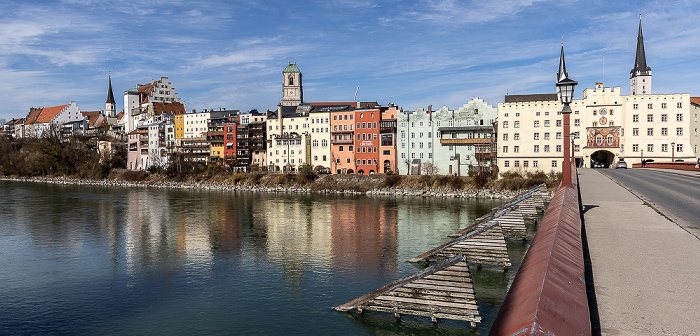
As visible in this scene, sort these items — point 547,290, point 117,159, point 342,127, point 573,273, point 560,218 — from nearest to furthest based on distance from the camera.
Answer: point 547,290, point 573,273, point 560,218, point 342,127, point 117,159

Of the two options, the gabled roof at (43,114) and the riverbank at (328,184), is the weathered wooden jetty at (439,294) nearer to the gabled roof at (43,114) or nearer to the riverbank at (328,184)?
the riverbank at (328,184)

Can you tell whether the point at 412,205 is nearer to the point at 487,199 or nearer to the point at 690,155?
the point at 487,199

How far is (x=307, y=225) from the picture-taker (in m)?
38.9

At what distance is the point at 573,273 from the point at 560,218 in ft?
13.2

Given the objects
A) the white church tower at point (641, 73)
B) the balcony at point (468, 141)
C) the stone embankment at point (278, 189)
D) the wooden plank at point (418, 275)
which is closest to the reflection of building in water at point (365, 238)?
the wooden plank at point (418, 275)

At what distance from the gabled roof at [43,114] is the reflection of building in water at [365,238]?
15134cm

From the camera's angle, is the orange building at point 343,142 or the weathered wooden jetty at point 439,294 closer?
the weathered wooden jetty at point 439,294

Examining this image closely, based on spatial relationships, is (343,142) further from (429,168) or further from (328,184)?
(429,168)

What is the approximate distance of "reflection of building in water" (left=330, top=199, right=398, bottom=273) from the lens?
2445 cm

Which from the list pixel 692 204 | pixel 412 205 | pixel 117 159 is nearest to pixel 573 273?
pixel 692 204

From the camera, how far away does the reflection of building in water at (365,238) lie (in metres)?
24.5

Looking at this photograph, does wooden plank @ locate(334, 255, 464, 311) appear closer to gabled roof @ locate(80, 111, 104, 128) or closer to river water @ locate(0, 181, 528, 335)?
river water @ locate(0, 181, 528, 335)

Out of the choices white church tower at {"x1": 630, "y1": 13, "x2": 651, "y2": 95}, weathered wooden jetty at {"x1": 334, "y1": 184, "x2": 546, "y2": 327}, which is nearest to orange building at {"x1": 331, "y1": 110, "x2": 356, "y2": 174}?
white church tower at {"x1": 630, "y1": 13, "x2": 651, "y2": 95}

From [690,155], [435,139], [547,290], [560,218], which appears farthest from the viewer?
[435,139]
